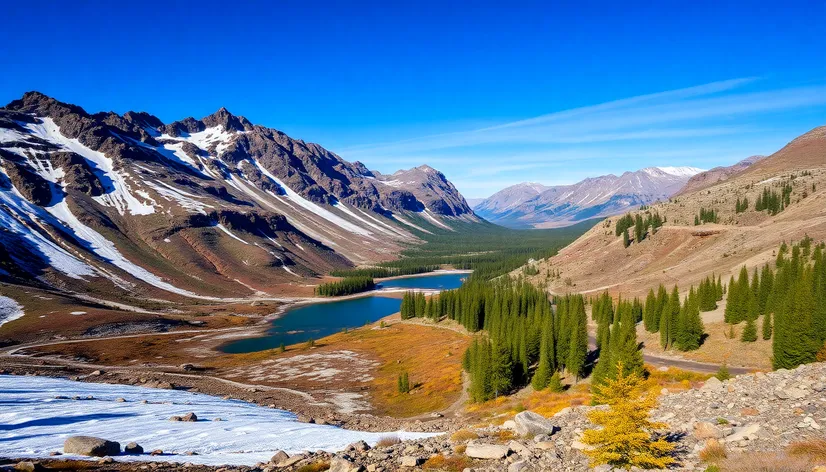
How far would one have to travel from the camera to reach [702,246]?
154625 millimetres

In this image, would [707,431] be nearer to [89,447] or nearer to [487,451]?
[487,451]

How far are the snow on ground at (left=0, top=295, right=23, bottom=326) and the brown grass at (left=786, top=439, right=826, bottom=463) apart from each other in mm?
170891

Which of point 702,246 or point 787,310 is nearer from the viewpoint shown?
point 787,310

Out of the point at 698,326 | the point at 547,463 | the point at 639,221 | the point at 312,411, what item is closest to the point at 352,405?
the point at 312,411

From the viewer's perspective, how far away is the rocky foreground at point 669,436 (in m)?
20.8

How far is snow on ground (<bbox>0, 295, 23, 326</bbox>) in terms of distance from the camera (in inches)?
5049

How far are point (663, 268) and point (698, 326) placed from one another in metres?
89.1

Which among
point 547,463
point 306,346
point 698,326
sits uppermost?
point 547,463

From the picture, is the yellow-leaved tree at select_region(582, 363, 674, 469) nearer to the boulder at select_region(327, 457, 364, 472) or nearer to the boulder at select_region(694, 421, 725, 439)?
the boulder at select_region(694, 421, 725, 439)

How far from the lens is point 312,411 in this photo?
2388 inches

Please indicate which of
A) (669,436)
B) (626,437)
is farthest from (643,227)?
(626,437)

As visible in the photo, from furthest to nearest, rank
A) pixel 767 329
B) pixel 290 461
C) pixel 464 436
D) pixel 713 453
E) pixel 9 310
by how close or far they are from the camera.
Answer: pixel 9 310, pixel 767 329, pixel 464 436, pixel 290 461, pixel 713 453

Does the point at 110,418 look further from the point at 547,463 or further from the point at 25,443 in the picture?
the point at 547,463

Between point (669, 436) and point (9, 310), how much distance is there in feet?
589
